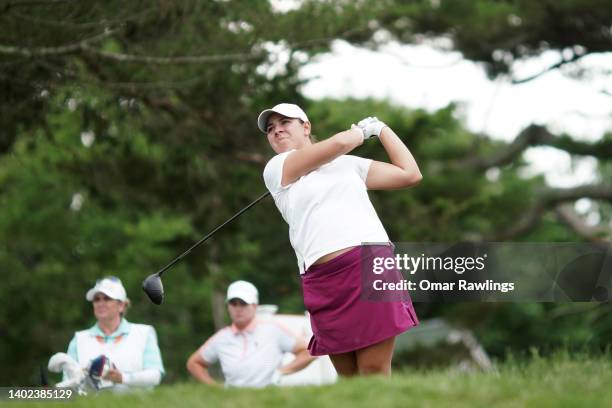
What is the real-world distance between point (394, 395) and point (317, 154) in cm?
125

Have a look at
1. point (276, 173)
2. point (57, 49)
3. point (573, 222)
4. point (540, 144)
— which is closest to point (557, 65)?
point (540, 144)

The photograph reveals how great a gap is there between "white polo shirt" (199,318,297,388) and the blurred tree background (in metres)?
2.25

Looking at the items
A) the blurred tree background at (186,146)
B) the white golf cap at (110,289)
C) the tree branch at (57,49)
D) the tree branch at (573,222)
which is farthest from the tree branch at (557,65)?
the white golf cap at (110,289)

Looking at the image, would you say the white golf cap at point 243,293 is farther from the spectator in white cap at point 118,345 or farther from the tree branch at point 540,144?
the tree branch at point 540,144

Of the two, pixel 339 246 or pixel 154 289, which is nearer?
pixel 339 246

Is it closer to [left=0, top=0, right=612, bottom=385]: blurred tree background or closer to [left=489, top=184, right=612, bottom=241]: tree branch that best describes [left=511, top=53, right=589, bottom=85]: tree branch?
[left=0, top=0, right=612, bottom=385]: blurred tree background

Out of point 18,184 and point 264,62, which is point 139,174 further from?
point 18,184

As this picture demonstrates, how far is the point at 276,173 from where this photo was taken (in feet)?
16.2

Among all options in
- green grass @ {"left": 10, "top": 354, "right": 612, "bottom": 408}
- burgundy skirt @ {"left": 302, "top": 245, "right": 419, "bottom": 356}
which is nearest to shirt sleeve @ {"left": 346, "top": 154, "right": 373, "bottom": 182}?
burgundy skirt @ {"left": 302, "top": 245, "right": 419, "bottom": 356}

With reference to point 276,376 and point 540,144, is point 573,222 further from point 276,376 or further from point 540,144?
point 276,376

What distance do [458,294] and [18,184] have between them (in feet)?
76.1

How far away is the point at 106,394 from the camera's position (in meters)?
4.68

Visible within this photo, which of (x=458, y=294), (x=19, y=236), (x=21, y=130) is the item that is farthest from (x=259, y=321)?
(x=19, y=236)

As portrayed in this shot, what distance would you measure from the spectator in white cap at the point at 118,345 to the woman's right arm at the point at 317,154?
251cm
